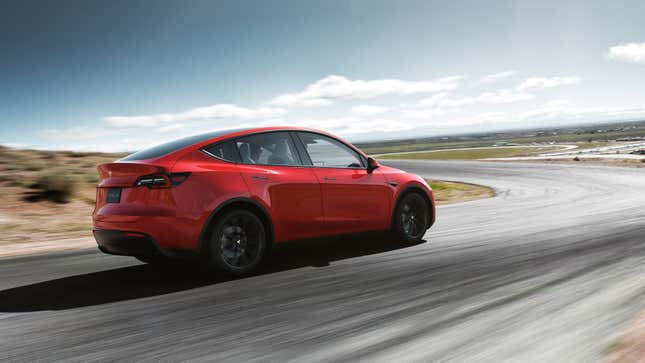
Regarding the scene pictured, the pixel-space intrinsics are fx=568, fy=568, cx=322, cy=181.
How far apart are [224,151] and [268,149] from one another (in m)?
0.56

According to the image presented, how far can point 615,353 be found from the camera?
3.28 metres

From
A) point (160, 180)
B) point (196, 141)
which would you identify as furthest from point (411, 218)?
point (160, 180)

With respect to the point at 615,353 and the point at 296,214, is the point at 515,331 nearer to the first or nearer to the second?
→ the point at 615,353

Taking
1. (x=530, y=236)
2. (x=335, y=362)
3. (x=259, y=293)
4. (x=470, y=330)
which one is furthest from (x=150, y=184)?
(x=530, y=236)

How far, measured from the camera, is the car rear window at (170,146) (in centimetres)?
555

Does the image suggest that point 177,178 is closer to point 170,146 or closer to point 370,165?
point 170,146

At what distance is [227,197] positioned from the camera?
5.46m

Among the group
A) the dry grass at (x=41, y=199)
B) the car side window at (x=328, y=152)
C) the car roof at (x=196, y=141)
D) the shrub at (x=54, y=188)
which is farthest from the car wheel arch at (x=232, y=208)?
the shrub at (x=54, y=188)

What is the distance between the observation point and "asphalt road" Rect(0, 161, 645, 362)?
3520 mm

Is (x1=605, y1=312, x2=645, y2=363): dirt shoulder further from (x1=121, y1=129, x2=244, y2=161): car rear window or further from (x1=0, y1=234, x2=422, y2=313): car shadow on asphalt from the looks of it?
(x1=121, y1=129, x2=244, y2=161): car rear window

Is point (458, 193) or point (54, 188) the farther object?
point (458, 193)

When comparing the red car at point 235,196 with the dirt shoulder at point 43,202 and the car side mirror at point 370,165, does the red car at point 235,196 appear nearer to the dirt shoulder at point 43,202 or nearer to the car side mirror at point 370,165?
the car side mirror at point 370,165

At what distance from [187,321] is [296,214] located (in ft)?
7.03

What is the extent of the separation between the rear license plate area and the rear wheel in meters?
0.97
